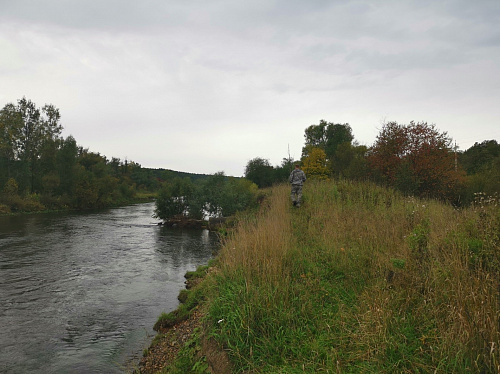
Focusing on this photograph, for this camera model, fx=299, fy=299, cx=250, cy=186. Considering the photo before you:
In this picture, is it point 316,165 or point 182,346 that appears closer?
point 182,346

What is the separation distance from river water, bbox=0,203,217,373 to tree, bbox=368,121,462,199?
41.6 ft

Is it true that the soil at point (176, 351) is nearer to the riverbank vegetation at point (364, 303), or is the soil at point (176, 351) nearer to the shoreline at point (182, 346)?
the shoreline at point (182, 346)

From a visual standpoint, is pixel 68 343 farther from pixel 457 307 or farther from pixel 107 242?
pixel 107 242

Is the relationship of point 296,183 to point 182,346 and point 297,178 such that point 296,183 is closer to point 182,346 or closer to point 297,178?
point 297,178

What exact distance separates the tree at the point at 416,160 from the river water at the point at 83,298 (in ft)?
41.6

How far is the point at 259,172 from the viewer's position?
55594 mm

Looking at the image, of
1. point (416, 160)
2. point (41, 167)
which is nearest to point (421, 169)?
point (416, 160)

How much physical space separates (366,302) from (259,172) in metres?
51.6

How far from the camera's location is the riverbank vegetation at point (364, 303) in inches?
120

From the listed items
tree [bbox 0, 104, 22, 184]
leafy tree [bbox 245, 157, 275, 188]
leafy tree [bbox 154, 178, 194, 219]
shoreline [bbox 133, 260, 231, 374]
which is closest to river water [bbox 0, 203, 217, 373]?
shoreline [bbox 133, 260, 231, 374]

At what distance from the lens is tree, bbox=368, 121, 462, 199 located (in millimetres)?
17125

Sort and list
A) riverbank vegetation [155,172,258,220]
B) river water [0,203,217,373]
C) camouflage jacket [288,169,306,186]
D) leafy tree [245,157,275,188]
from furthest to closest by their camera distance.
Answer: leafy tree [245,157,275,188], riverbank vegetation [155,172,258,220], camouflage jacket [288,169,306,186], river water [0,203,217,373]

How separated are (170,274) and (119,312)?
4491 mm

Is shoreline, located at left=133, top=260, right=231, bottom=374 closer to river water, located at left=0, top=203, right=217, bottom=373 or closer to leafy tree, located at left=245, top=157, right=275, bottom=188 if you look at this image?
river water, located at left=0, top=203, right=217, bottom=373
